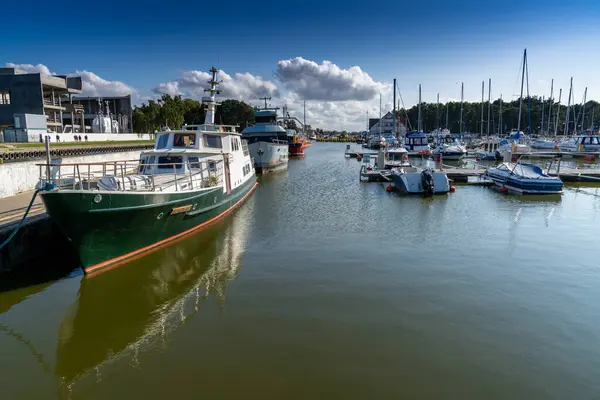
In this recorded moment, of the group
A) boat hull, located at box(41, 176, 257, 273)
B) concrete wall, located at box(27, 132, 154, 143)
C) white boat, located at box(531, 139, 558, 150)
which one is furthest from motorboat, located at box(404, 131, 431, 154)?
boat hull, located at box(41, 176, 257, 273)

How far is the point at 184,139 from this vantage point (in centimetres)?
1975

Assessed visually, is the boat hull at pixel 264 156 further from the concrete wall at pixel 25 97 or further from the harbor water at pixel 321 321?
the concrete wall at pixel 25 97

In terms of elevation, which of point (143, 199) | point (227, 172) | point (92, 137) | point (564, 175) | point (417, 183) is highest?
point (92, 137)

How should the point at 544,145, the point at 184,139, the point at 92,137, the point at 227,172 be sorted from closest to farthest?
1. the point at 184,139
2. the point at 227,172
3. the point at 92,137
4. the point at 544,145

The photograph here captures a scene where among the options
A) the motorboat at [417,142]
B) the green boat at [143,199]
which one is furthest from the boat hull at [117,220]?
the motorboat at [417,142]

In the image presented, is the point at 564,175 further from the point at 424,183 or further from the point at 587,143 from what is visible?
the point at 587,143

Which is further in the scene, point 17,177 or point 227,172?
point 227,172

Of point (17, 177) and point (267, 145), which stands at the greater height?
point (267, 145)

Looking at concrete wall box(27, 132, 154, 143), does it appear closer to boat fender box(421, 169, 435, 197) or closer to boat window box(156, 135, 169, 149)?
boat window box(156, 135, 169, 149)

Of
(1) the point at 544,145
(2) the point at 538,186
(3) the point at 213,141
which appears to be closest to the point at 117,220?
(3) the point at 213,141

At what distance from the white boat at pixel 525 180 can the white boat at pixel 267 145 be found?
71.8 ft

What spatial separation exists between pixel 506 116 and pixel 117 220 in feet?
424

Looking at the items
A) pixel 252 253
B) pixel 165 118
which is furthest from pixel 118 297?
pixel 165 118

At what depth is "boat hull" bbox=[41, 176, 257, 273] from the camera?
35.7 feet
